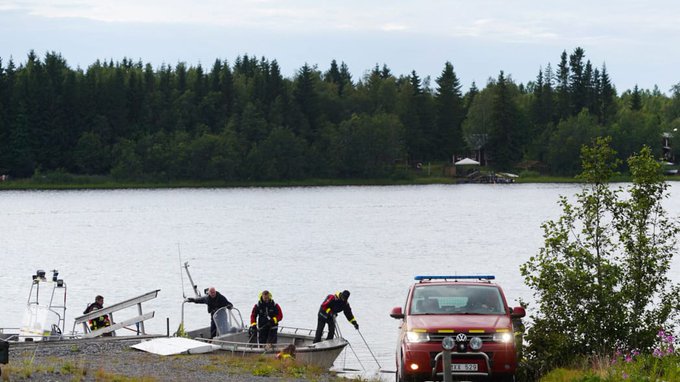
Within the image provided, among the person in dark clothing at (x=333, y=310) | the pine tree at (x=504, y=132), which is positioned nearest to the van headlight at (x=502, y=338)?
the person in dark clothing at (x=333, y=310)

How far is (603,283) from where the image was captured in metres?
21.2

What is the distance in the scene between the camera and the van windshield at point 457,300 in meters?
19.1

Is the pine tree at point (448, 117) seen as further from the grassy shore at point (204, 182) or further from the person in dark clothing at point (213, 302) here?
the person in dark clothing at point (213, 302)

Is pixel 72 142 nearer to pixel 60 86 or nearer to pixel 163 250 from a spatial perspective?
pixel 60 86

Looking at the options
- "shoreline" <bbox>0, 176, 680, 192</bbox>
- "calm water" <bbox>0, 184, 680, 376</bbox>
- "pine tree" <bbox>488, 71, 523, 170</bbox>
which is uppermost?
"pine tree" <bbox>488, 71, 523, 170</bbox>

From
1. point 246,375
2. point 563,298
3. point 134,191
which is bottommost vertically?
point 134,191

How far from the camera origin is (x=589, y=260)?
841 inches

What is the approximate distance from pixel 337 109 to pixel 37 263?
11577 cm

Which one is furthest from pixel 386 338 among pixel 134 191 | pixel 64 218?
pixel 134 191

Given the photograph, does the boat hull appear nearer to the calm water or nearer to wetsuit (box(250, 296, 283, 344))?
wetsuit (box(250, 296, 283, 344))

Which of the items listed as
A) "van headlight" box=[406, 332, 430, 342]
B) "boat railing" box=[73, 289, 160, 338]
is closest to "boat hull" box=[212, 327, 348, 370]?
"boat railing" box=[73, 289, 160, 338]

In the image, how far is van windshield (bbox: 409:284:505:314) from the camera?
19078 millimetres

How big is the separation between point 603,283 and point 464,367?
4.74m

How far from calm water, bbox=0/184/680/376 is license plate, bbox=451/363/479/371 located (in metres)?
11.4
